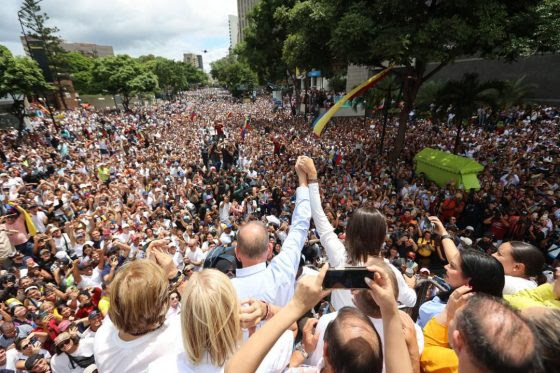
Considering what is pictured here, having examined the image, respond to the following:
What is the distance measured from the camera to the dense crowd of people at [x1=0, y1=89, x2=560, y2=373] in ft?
4.12

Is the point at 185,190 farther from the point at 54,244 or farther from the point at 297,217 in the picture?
the point at 297,217

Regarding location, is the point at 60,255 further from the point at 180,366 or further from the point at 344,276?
the point at 344,276

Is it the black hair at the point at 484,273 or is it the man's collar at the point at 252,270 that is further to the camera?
the man's collar at the point at 252,270

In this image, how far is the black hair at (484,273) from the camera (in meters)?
1.90

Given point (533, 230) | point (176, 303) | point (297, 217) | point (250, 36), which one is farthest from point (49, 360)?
point (250, 36)

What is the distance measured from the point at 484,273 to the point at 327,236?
107 cm

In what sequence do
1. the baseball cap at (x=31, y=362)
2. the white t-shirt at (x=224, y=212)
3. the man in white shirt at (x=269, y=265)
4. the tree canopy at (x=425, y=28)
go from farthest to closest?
1. the tree canopy at (x=425, y=28)
2. the white t-shirt at (x=224, y=212)
3. the baseball cap at (x=31, y=362)
4. the man in white shirt at (x=269, y=265)

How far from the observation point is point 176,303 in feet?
13.2

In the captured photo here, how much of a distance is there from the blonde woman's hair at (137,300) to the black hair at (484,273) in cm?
191

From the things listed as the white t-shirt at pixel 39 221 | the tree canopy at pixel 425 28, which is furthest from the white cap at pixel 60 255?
the tree canopy at pixel 425 28

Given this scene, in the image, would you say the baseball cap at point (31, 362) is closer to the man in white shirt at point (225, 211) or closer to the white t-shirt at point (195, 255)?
the white t-shirt at point (195, 255)

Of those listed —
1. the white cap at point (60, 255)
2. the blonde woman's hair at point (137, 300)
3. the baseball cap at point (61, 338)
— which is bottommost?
the white cap at point (60, 255)

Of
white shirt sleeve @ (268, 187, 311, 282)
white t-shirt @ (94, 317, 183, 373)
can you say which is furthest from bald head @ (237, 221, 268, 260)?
white t-shirt @ (94, 317, 183, 373)

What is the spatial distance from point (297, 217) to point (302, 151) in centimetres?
1328
